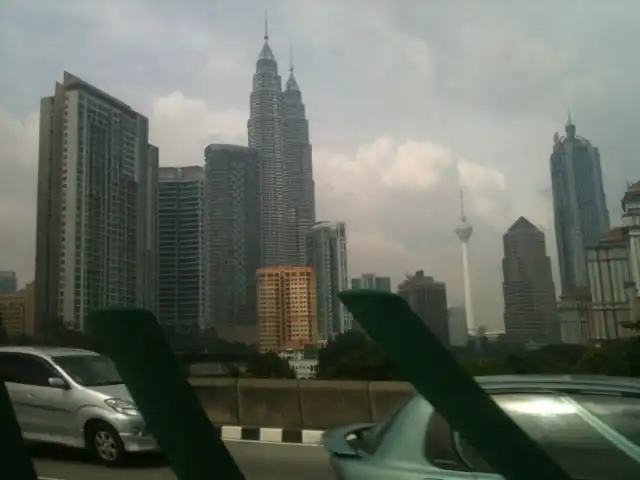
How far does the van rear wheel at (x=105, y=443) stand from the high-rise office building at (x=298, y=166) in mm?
10428

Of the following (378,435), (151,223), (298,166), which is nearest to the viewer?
(378,435)

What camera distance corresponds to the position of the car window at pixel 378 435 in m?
2.50

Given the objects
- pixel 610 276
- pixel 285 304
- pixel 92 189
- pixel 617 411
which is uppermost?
pixel 92 189

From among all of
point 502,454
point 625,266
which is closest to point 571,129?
point 625,266

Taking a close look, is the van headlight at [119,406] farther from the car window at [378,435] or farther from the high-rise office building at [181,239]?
the high-rise office building at [181,239]

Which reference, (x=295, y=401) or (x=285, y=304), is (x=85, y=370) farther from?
(x=285, y=304)

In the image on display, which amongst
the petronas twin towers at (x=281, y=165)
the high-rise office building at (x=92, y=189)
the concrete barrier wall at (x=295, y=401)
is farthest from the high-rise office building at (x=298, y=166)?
the concrete barrier wall at (x=295, y=401)

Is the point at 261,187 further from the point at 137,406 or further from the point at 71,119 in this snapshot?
the point at 137,406

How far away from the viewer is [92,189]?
15328 mm

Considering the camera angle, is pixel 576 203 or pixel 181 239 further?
pixel 576 203

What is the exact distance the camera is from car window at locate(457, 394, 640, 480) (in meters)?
1.95

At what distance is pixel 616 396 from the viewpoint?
6.90 ft

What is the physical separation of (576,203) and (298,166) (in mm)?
12700

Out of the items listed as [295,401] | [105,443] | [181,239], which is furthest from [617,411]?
[181,239]
